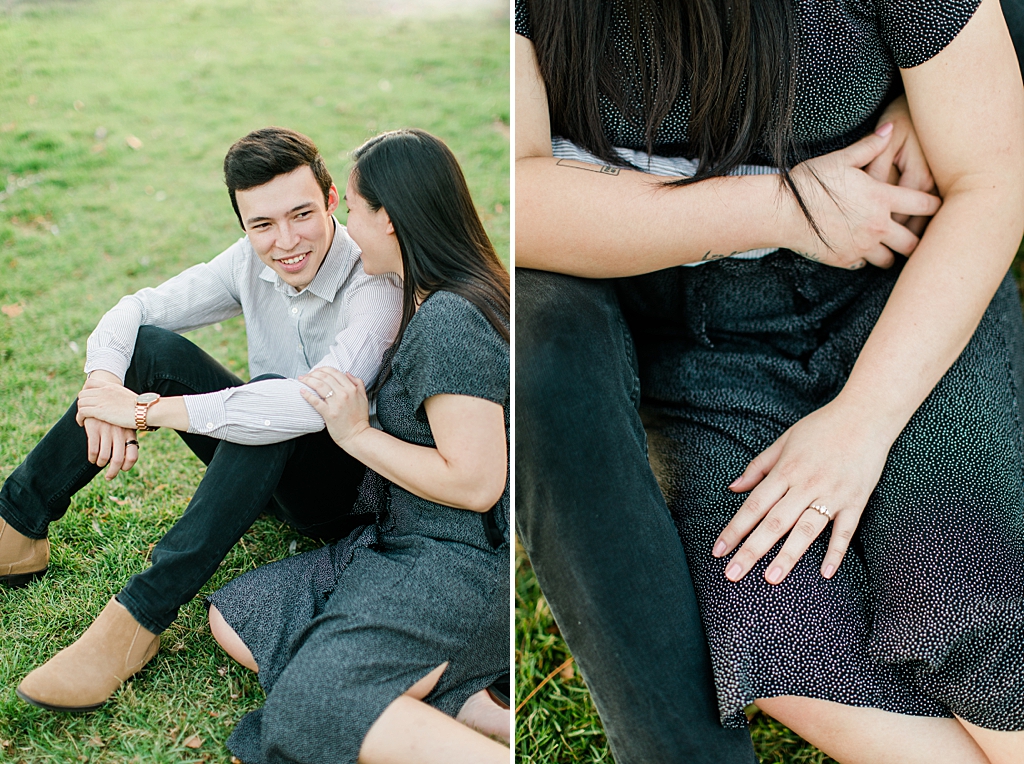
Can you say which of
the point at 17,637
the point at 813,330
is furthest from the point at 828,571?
the point at 17,637

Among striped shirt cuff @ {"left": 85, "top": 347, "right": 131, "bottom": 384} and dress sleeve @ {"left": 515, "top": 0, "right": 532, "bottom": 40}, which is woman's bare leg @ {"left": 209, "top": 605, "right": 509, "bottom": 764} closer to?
striped shirt cuff @ {"left": 85, "top": 347, "right": 131, "bottom": 384}

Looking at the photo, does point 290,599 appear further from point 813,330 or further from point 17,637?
point 813,330

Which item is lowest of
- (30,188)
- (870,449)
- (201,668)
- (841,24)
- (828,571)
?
(201,668)

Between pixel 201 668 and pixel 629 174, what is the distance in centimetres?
86

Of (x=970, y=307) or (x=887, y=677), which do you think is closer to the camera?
(x=887, y=677)

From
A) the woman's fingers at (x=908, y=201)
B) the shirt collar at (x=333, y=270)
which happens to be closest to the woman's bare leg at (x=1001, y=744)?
the woman's fingers at (x=908, y=201)

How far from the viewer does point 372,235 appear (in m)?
1.05

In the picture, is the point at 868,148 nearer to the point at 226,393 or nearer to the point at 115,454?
the point at 226,393

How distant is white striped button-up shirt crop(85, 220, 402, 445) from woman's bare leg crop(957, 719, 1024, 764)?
864mm

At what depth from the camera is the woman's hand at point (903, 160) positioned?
3.80 ft

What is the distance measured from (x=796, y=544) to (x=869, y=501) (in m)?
0.15

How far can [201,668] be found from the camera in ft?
3.37

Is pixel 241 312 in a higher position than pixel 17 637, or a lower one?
higher

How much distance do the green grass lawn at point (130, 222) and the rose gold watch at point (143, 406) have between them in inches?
1.4
